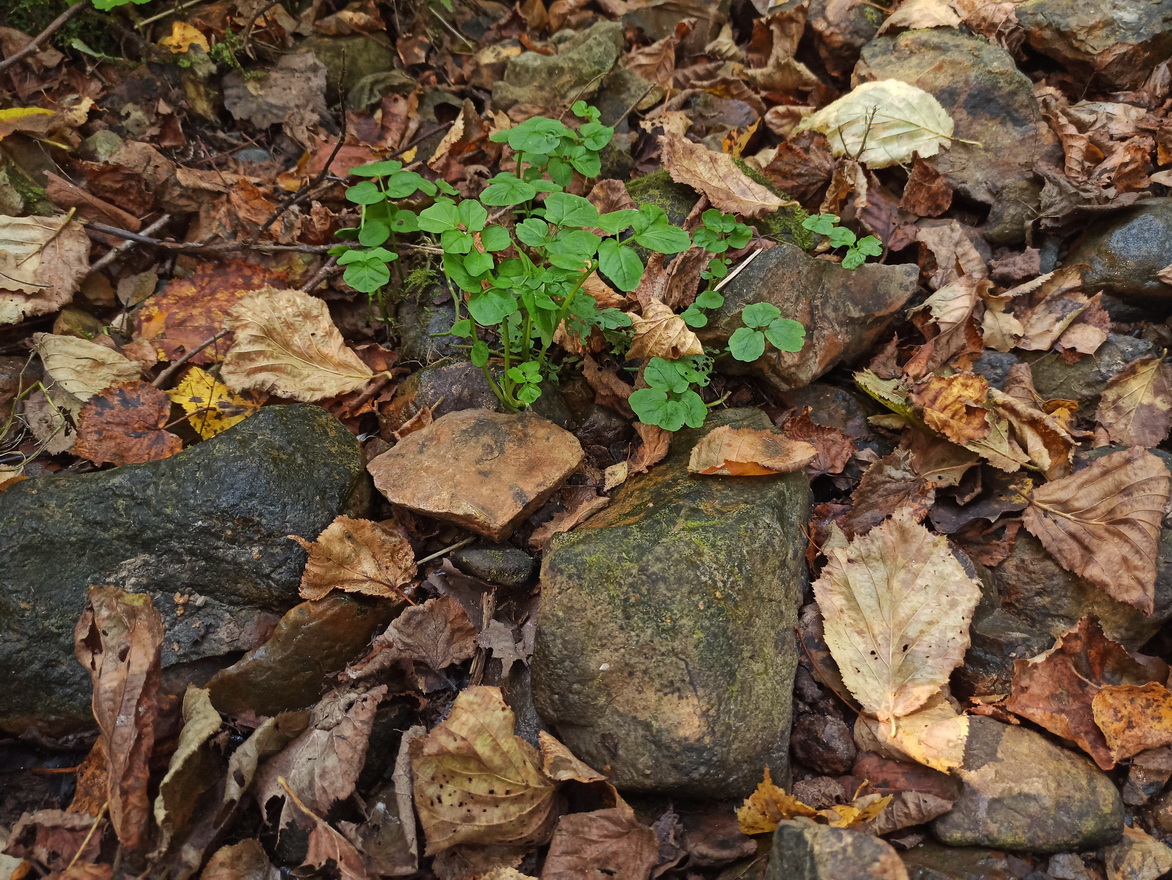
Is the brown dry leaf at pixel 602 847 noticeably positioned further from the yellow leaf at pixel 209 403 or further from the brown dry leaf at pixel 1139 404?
the brown dry leaf at pixel 1139 404

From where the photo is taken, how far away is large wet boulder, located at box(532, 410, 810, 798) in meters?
2.20

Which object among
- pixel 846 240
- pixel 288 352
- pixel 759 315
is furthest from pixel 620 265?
pixel 288 352

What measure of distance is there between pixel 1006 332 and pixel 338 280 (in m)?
2.98

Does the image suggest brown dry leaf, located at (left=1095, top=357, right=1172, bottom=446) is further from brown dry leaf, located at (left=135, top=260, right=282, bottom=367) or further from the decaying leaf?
brown dry leaf, located at (left=135, top=260, right=282, bottom=367)

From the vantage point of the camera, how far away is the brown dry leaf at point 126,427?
9.36 feet

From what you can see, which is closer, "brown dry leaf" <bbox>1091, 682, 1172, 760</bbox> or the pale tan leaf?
"brown dry leaf" <bbox>1091, 682, 1172, 760</bbox>

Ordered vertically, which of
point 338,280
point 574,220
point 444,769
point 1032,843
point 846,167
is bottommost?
point 1032,843

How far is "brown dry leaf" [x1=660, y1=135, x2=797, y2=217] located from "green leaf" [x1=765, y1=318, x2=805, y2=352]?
78 centimetres

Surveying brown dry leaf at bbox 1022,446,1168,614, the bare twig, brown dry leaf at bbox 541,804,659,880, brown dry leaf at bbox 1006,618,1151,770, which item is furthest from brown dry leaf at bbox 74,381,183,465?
brown dry leaf at bbox 1022,446,1168,614

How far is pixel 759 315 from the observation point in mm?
2803

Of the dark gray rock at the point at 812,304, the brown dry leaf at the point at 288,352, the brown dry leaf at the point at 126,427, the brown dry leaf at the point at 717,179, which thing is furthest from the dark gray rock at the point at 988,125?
the brown dry leaf at the point at 126,427

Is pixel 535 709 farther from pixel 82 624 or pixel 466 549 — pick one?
pixel 82 624

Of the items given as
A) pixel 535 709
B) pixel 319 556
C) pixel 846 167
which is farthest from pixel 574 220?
pixel 846 167

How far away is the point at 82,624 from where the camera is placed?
7.45ft
